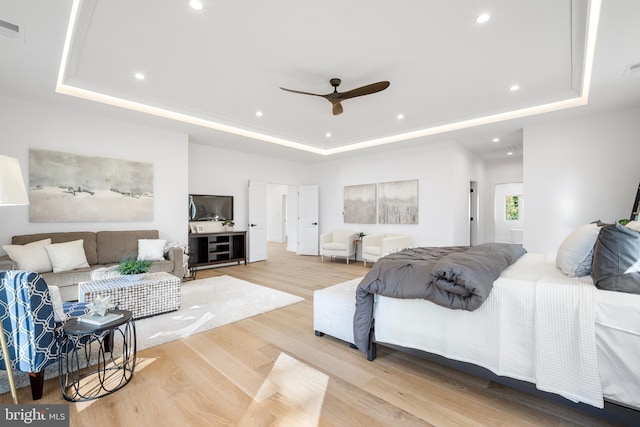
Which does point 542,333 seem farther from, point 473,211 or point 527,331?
point 473,211

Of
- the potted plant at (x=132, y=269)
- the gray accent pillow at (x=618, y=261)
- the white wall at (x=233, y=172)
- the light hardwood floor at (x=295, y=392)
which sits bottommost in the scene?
the light hardwood floor at (x=295, y=392)

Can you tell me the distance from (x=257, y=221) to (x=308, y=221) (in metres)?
1.74

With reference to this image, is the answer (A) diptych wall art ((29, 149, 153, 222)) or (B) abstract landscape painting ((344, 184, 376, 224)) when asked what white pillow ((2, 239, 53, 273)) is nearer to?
(A) diptych wall art ((29, 149, 153, 222))

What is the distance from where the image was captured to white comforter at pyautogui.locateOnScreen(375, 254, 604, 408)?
1.53 meters

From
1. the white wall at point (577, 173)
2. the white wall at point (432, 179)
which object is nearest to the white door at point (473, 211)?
the white wall at point (432, 179)

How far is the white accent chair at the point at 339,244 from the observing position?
23.3 feet

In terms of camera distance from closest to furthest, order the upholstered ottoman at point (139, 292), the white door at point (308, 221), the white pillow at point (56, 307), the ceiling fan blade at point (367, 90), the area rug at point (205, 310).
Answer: the white pillow at point (56, 307)
the area rug at point (205, 310)
the upholstered ottoman at point (139, 292)
the ceiling fan blade at point (367, 90)
the white door at point (308, 221)

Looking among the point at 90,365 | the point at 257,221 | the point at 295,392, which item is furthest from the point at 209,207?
the point at 295,392

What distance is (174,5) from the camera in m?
2.35

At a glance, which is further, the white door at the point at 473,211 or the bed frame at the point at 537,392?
the white door at the point at 473,211

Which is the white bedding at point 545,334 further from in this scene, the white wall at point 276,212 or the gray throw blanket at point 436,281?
the white wall at point 276,212

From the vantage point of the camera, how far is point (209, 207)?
21.7ft

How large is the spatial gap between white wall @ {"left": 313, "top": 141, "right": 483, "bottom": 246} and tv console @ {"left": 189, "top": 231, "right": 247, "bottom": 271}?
3009mm

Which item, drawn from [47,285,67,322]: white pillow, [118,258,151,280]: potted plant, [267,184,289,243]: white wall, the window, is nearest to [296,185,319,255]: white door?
[267,184,289,243]: white wall
